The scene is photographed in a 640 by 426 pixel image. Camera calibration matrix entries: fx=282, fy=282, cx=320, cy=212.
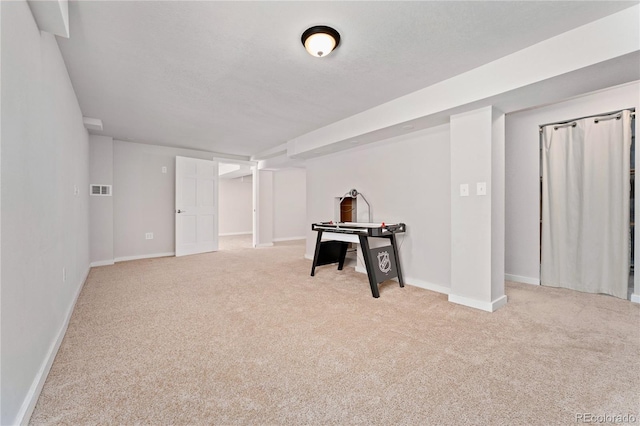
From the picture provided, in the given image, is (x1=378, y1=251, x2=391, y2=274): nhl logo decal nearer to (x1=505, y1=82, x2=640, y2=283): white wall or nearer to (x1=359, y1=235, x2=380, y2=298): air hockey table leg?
(x1=359, y1=235, x2=380, y2=298): air hockey table leg

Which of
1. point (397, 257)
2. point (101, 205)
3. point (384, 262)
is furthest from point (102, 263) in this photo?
point (397, 257)

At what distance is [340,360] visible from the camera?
5.91ft

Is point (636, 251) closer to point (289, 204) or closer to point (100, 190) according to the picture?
point (289, 204)

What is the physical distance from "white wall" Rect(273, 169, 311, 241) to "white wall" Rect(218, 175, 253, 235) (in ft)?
5.76

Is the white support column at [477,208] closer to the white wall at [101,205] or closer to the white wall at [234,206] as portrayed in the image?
the white wall at [101,205]

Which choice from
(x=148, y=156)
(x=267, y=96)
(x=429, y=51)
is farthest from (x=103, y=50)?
(x=148, y=156)

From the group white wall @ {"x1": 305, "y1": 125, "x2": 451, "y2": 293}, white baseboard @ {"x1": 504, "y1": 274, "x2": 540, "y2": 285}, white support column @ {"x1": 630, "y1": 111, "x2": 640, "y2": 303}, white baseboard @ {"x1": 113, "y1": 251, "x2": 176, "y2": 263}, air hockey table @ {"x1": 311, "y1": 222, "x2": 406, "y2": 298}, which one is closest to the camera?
white support column @ {"x1": 630, "y1": 111, "x2": 640, "y2": 303}

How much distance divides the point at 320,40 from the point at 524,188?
3300mm

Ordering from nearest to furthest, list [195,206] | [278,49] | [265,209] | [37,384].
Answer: [37,384]
[278,49]
[195,206]
[265,209]

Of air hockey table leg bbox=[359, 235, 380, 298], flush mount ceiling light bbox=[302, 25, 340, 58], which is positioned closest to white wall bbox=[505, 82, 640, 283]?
air hockey table leg bbox=[359, 235, 380, 298]

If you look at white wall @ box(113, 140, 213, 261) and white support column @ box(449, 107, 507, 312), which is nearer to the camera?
white support column @ box(449, 107, 507, 312)

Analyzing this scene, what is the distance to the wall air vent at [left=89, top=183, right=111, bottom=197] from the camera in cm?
468

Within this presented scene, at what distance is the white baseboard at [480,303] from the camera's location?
2.64 metres

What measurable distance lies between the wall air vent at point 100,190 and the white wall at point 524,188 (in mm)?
6268
